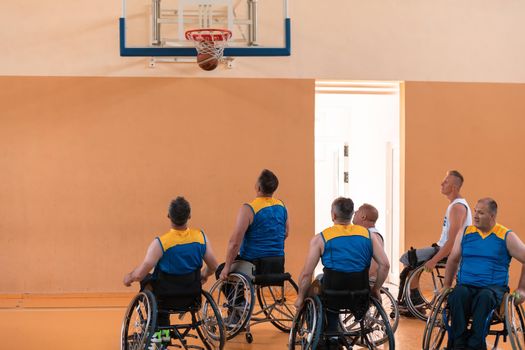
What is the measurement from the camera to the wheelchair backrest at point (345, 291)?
191 inches

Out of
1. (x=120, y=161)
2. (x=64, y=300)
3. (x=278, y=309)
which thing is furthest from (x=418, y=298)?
(x=64, y=300)

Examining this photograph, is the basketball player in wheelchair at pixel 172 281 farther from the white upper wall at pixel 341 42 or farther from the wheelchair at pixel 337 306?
the white upper wall at pixel 341 42

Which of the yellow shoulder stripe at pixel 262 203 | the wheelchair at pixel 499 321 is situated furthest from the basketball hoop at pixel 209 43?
the wheelchair at pixel 499 321

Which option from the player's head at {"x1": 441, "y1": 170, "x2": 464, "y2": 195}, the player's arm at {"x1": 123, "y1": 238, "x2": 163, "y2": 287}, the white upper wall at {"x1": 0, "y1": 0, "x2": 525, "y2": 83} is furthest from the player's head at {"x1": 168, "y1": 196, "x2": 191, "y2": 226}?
the white upper wall at {"x1": 0, "y1": 0, "x2": 525, "y2": 83}

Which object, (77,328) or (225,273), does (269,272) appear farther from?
(77,328)

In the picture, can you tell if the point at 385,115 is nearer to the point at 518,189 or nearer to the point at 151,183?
the point at 518,189

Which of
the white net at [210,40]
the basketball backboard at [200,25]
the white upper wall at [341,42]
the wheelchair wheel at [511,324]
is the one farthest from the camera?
the white upper wall at [341,42]

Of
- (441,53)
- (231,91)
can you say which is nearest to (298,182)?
(231,91)

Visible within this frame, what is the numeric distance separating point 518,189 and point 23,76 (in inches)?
203

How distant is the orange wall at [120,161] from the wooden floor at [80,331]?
2.36 ft

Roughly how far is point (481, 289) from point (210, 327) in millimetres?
2034

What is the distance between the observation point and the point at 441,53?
8.20m

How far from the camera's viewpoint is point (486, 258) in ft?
16.3

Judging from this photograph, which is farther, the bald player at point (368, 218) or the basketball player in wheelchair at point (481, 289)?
the bald player at point (368, 218)
